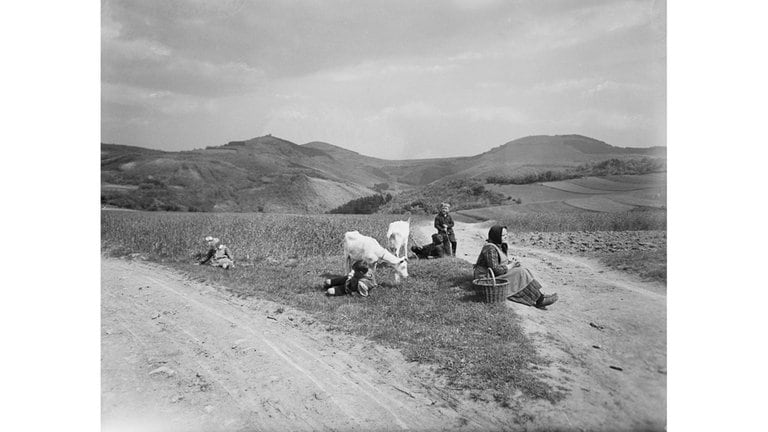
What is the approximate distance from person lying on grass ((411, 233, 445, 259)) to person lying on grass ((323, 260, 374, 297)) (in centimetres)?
136

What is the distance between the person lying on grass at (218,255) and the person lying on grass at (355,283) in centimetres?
245

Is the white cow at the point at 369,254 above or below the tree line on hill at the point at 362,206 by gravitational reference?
below

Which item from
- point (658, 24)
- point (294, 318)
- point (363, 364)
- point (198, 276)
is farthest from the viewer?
point (198, 276)

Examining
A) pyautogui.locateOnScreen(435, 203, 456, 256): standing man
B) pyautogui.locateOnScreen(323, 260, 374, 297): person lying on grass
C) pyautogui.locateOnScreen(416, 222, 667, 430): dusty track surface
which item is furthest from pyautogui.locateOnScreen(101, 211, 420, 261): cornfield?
pyautogui.locateOnScreen(416, 222, 667, 430): dusty track surface

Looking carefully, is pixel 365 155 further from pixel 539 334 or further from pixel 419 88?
pixel 539 334

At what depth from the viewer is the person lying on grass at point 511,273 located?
19.6 feet

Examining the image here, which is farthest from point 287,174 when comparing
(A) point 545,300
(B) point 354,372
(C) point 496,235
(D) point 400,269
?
(A) point 545,300

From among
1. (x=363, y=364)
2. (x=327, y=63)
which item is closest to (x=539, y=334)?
(x=363, y=364)

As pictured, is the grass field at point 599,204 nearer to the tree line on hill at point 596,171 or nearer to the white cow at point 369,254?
the tree line on hill at point 596,171

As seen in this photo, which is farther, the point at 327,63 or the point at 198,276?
the point at 198,276

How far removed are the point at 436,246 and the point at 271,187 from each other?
3.04 m

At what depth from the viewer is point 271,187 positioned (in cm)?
835

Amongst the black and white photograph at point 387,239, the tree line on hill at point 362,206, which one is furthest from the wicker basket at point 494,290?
the tree line on hill at point 362,206

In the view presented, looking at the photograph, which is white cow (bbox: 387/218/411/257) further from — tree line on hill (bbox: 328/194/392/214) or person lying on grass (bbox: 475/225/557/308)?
person lying on grass (bbox: 475/225/557/308)
